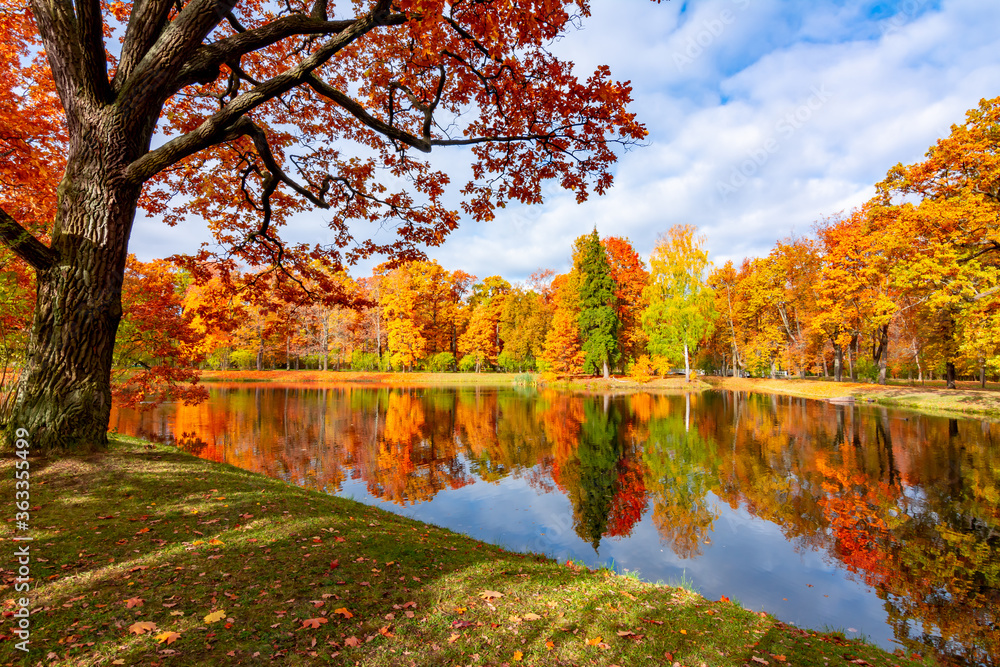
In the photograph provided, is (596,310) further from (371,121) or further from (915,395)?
(371,121)

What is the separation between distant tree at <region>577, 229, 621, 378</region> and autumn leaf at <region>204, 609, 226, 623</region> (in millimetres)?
37462

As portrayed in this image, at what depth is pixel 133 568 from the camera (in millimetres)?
3502

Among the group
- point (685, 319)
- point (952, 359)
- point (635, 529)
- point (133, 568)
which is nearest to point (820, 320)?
point (952, 359)

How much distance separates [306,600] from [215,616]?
0.62 metres

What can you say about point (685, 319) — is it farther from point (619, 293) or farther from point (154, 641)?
point (154, 641)

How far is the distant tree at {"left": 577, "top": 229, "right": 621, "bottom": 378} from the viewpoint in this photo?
127 ft

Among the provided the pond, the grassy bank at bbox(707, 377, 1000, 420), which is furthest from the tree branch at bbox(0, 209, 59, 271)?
the grassy bank at bbox(707, 377, 1000, 420)

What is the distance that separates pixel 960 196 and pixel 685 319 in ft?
61.0

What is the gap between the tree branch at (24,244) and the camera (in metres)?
5.31

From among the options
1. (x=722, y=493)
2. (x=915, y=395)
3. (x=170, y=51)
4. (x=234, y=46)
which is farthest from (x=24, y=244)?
(x=915, y=395)

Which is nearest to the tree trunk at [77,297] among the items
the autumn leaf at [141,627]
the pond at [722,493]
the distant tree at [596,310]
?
the autumn leaf at [141,627]

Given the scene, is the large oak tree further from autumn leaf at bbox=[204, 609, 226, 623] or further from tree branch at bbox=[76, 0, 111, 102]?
autumn leaf at bbox=[204, 609, 226, 623]

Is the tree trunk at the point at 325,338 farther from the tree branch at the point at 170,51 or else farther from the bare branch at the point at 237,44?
the tree branch at the point at 170,51

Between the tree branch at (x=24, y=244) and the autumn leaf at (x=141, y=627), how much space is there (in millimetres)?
5264
